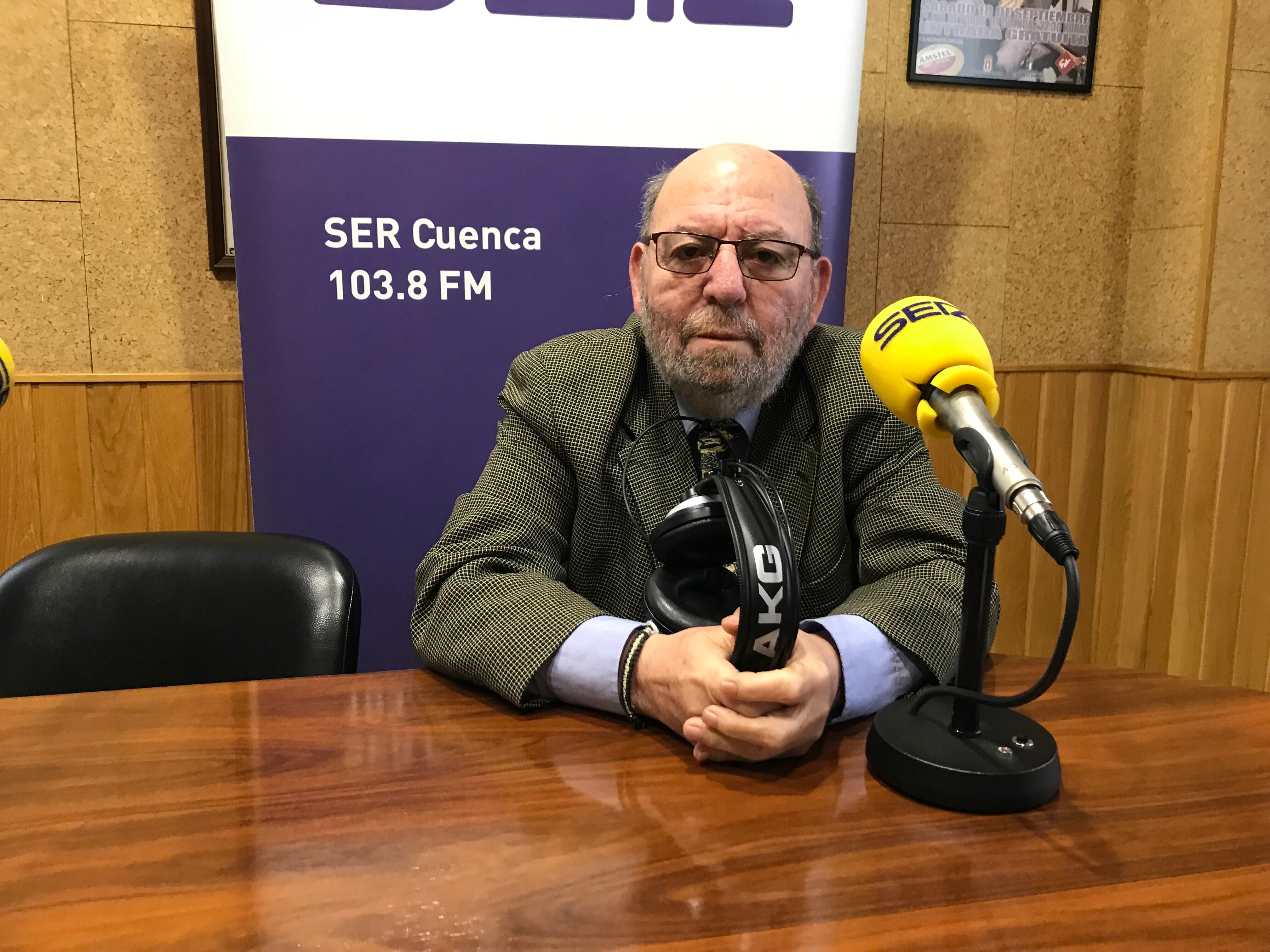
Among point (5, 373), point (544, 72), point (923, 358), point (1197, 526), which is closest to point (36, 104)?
point (544, 72)

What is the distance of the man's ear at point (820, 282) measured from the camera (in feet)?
5.29

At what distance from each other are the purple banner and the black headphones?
1212mm

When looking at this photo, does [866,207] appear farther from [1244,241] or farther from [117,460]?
[117,460]

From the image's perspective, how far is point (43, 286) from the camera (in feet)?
7.98

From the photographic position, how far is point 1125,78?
2896mm

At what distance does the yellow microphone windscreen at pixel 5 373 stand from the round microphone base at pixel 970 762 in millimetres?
922

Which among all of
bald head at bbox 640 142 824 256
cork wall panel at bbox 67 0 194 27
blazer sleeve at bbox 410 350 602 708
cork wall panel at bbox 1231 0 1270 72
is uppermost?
cork wall panel at bbox 1231 0 1270 72

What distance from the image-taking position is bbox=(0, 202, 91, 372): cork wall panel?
2.40 meters

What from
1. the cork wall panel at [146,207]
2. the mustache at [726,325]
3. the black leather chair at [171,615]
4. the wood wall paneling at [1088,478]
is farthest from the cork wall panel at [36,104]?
the wood wall paneling at [1088,478]

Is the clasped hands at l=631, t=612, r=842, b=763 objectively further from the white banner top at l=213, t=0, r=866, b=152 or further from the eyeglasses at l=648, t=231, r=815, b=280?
the white banner top at l=213, t=0, r=866, b=152

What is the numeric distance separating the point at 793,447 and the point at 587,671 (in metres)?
0.61

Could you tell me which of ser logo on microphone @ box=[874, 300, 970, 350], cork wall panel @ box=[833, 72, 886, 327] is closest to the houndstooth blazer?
ser logo on microphone @ box=[874, 300, 970, 350]

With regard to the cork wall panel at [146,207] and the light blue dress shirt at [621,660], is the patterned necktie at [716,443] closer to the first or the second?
the light blue dress shirt at [621,660]

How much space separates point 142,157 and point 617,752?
2239 millimetres
